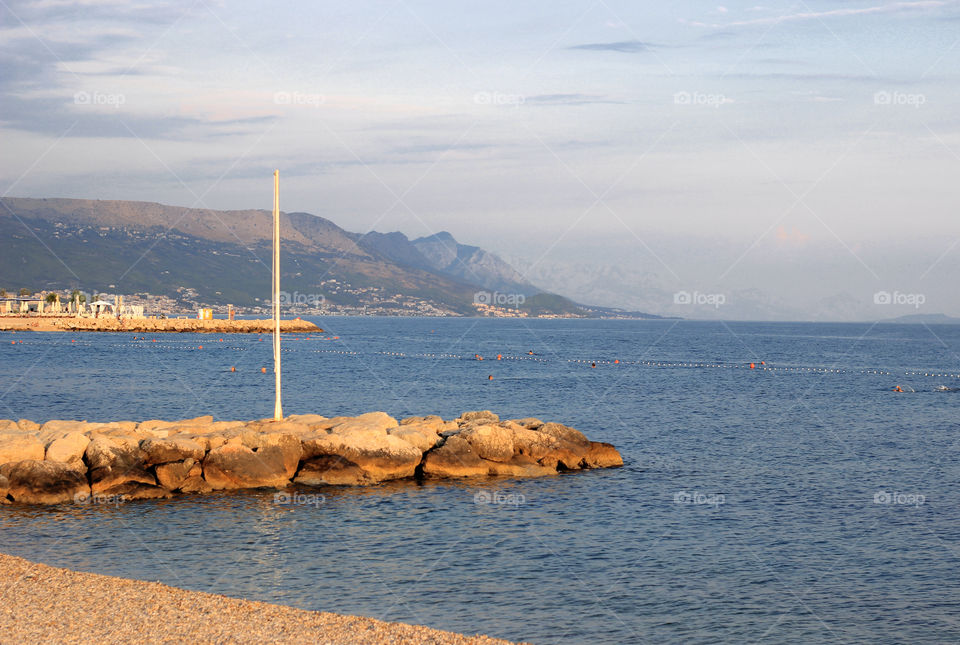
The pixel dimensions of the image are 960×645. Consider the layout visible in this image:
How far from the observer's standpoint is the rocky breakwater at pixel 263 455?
1062 inches

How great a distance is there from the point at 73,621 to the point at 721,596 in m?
12.6

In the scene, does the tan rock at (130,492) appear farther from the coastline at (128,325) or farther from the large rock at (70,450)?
the coastline at (128,325)

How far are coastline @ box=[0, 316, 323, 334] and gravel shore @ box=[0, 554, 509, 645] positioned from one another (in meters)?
158

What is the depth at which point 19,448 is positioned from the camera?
2719 cm

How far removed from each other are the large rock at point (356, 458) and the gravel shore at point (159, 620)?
12.6 meters

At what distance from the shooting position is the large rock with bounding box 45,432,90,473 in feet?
89.1

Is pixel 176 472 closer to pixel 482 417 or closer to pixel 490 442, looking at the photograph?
pixel 490 442

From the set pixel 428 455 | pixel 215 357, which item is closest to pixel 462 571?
pixel 428 455

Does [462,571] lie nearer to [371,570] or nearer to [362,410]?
[371,570]

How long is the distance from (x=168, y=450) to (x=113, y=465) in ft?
5.67

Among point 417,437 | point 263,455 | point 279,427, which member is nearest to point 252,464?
point 263,455

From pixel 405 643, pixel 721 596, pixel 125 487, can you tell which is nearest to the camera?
pixel 405 643

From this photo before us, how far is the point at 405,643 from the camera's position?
13.8 metres

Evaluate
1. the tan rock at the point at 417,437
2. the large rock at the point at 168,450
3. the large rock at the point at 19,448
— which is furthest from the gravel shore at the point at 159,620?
the tan rock at the point at 417,437
